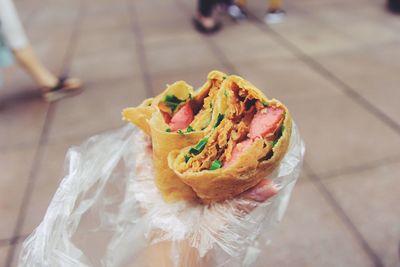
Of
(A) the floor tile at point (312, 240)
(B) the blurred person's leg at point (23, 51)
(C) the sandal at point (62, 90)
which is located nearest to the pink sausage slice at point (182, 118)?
(A) the floor tile at point (312, 240)

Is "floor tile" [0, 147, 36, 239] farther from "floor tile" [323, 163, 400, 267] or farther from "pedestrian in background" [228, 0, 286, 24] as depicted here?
"pedestrian in background" [228, 0, 286, 24]

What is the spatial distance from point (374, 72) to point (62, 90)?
2.43 metres

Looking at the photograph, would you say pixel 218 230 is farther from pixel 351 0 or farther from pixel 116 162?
pixel 351 0

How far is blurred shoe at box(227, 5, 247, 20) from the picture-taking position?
421 centimetres

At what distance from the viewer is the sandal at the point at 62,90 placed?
282 cm

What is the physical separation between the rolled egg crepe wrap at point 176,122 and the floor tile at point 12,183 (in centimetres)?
105

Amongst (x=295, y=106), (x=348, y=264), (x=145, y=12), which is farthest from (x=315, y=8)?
(x=348, y=264)

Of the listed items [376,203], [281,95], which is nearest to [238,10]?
[281,95]

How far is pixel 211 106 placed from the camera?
3.25 feet

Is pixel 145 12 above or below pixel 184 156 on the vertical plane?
below

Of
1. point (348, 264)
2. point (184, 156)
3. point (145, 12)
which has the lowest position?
point (348, 264)

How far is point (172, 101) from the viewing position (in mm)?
1051

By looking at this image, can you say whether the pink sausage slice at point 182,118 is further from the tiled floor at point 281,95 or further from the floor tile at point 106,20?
the floor tile at point 106,20

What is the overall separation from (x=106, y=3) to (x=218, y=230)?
4.95 metres
